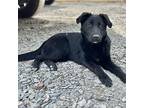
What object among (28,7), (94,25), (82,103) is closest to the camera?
A: (82,103)

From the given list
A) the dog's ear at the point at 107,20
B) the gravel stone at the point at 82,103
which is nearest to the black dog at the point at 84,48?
the dog's ear at the point at 107,20

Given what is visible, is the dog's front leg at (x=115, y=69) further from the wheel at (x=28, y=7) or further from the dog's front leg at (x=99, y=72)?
the wheel at (x=28, y=7)

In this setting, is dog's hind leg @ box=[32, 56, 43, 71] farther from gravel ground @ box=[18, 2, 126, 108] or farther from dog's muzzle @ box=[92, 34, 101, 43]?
dog's muzzle @ box=[92, 34, 101, 43]

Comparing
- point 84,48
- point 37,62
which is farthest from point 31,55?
point 84,48

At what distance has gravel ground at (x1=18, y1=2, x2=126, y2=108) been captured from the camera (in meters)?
1.54

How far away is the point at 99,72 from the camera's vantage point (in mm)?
1623

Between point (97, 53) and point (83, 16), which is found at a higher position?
point (83, 16)

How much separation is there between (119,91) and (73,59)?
0.19 metres

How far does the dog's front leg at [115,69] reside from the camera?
5.20ft

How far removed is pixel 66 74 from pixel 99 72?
0.09 meters

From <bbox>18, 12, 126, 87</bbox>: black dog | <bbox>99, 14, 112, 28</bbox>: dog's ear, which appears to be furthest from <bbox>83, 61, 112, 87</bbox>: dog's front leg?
<bbox>99, 14, 112, 28</bbox>: dog's ear

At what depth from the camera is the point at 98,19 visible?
164 centimetres

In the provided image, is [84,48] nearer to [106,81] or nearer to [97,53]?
[97,53]

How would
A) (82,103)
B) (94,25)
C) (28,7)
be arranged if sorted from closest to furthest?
(82,103) → (94,25) → (28,7)
